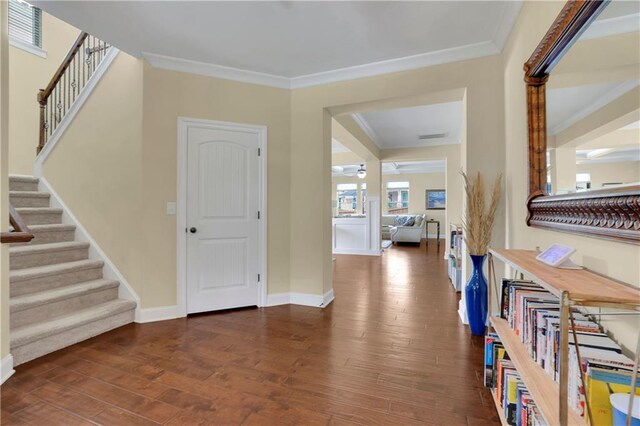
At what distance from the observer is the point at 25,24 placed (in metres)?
4.36

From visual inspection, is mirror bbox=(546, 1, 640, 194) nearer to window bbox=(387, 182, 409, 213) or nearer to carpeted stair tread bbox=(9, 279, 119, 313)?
carpeted stair tread bbox=(9, 279, 119, 313)

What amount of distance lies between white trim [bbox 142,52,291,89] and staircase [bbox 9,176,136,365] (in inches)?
82.7

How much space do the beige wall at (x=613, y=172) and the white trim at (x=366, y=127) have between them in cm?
371

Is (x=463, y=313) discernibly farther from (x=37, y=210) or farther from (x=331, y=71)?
(x=37, y=210)

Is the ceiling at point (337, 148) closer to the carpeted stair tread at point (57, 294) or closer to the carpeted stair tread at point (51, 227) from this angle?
the carpeted stair tread at point (51, 227)

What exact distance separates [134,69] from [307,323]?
10.3 ft

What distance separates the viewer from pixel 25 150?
14.1ft

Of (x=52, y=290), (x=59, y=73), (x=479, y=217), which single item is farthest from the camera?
(x=59, y=73)

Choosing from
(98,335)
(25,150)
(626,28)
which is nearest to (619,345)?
(626,28)

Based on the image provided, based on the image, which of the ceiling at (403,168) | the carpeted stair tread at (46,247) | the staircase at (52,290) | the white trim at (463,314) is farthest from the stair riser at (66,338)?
the ceiling at (403,168)

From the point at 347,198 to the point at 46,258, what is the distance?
33.4ft

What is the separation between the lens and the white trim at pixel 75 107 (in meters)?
3.12

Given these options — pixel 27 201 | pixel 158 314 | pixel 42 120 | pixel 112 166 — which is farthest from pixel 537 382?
pixel 42 120

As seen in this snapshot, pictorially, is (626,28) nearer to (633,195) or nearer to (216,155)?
(633,195)
